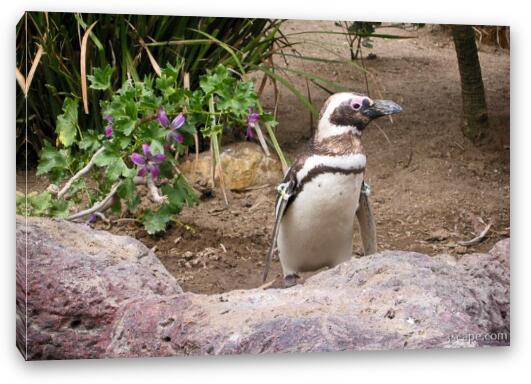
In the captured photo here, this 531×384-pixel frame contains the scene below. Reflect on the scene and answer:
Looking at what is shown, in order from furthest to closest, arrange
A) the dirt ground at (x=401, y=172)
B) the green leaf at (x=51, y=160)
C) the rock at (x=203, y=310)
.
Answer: the dirt ground at (x=401, y=172), the green leaf at (x=51, y=160), the rock at (x=203, y=310)

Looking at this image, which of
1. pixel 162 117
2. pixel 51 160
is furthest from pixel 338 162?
pixel 51 160

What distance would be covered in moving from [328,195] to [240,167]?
1.11 ft

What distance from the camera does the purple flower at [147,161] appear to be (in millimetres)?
3729

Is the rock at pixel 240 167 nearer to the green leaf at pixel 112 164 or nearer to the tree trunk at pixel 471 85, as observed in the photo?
the green leaf at pixel 112 164

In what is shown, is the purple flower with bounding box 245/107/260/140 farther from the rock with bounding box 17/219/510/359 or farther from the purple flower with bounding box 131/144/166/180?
the rock with bounding box 17/219/510/359

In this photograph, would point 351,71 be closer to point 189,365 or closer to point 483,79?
point 483,79

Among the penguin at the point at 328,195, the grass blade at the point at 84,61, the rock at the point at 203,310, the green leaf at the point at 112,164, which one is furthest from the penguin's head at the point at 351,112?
the grass blade at the point at 84,61

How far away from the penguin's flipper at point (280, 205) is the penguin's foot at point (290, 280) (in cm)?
8

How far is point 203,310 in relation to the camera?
11.1ft

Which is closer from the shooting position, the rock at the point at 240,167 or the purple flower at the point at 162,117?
the purple flower at the point at 162,117

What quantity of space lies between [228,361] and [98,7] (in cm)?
124

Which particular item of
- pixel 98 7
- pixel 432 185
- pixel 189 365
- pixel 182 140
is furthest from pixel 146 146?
pixel 432 185

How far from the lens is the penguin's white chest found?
374 centimetres

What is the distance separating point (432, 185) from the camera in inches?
159
